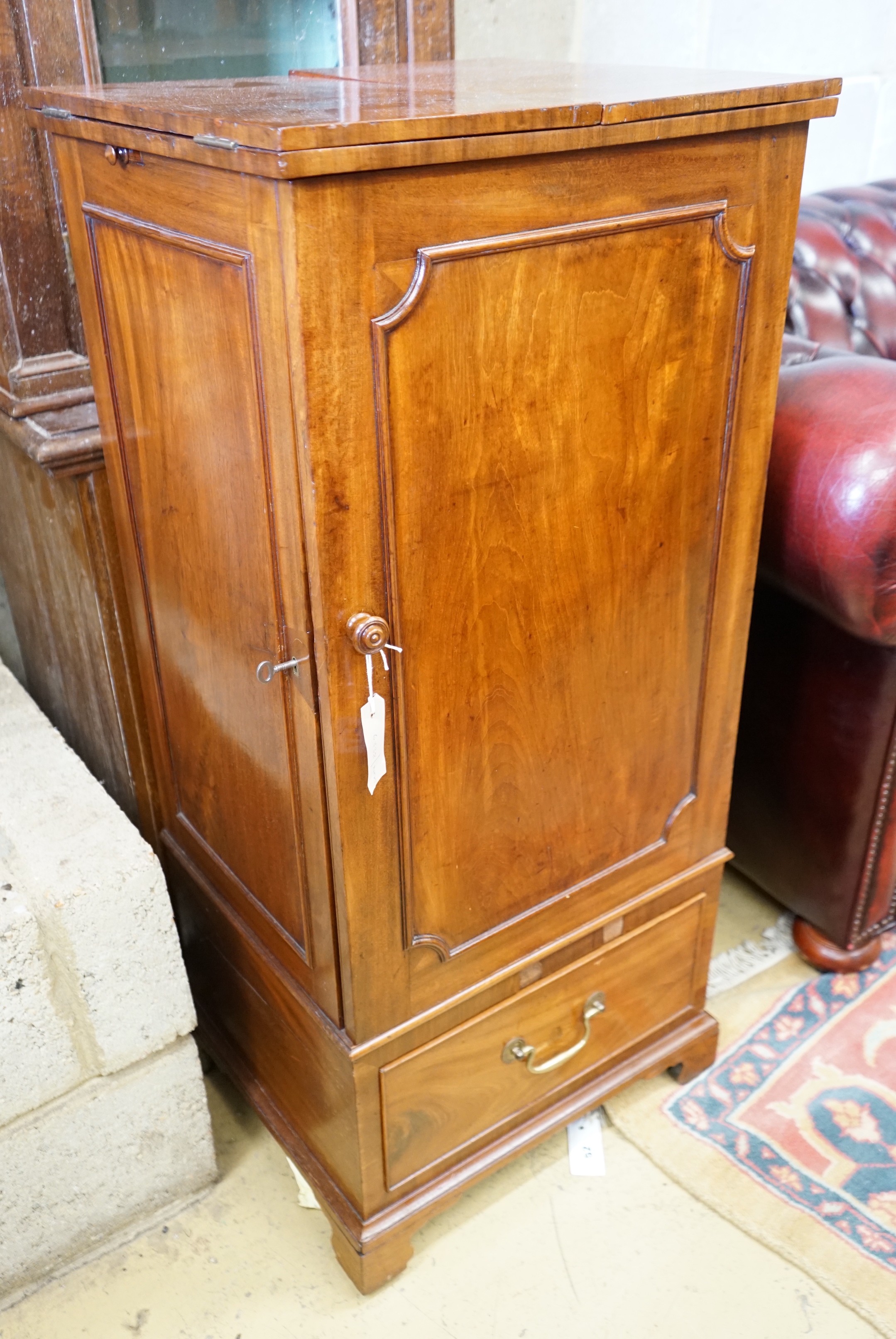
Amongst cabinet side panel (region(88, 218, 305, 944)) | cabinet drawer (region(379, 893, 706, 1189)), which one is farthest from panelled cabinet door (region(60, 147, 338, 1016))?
cabinet drawer (region(379, 893, 706, 1189))

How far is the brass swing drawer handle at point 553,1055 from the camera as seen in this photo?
4.10 ft

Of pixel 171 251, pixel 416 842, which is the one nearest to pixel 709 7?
pixel 171 251

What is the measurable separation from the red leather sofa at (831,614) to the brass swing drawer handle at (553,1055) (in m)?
0.47

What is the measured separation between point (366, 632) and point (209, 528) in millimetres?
216

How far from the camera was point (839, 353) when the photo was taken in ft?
4.73

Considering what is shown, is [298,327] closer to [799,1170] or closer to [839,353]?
[839,353]

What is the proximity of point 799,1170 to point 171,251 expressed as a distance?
1278mm

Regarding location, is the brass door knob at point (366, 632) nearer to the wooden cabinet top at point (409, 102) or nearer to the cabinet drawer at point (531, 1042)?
the wooden cabinet top at point (409, 102)

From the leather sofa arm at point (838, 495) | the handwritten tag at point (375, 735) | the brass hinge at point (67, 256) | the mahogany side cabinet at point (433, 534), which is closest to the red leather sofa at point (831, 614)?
the leather sofa arm at point (838, 495)

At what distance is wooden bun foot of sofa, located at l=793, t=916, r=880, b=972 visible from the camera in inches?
64.6

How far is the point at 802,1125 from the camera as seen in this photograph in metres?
1.43

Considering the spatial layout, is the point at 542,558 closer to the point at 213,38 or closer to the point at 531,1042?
the point at 531,1042

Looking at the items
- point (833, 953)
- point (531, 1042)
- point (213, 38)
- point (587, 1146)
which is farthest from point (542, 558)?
point (833, 953)

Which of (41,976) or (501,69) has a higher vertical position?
(501,69)
